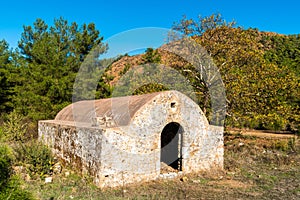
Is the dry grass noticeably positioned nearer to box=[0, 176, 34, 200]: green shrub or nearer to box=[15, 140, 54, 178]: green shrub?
box=[15, 140, 54, 178]: green shrub

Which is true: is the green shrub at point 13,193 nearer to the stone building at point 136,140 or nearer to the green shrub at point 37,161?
the stone building at point 136,140

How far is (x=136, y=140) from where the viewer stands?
8664 mm

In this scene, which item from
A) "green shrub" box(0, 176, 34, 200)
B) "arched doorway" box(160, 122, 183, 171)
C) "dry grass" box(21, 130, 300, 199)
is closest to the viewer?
"green shrub" box(0, 176, 34, 200)

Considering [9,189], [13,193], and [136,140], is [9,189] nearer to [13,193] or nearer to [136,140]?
[13,193]

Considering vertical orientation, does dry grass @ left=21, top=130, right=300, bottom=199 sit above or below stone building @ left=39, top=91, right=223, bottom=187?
below

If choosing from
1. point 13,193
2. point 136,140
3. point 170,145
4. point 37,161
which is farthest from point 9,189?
point 170,145

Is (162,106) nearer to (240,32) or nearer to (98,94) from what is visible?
(240,32)

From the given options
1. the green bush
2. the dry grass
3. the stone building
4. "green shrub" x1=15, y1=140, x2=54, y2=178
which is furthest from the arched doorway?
the green bush

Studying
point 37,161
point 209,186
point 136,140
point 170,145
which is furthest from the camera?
point 170,145

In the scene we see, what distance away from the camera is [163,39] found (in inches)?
628

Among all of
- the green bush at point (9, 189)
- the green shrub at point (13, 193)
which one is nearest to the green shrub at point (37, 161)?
the green bush at point (9, 189)

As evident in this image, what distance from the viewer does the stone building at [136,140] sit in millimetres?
8180

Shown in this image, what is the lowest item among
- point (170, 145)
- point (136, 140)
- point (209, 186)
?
point (209, 186)

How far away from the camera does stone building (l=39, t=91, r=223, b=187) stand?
8180 millimetres
